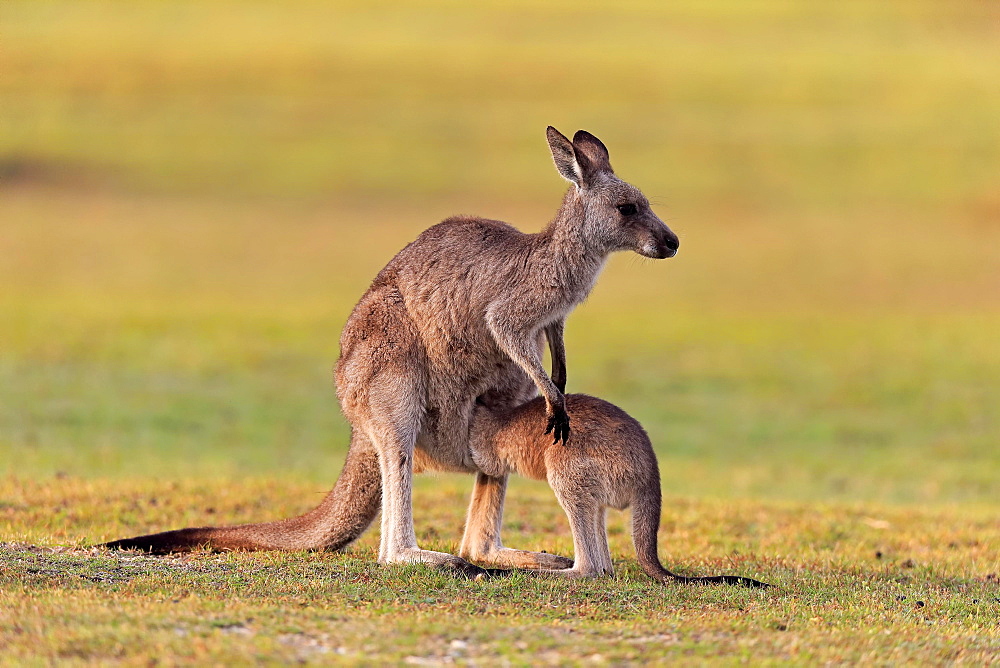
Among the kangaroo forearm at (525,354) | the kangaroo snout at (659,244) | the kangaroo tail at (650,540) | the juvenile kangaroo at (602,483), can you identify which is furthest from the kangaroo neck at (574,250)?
the kangaroo tail at (650,540)

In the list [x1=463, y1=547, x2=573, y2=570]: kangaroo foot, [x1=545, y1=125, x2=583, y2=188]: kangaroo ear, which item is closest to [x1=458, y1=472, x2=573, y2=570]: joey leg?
[x1=463, y1=547, x2=573, y2=570]: kangaroo foot

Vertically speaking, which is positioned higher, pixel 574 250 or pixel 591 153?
pixel 591 153

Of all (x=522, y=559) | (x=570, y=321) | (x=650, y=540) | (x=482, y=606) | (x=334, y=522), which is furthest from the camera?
(x=570, y=321)

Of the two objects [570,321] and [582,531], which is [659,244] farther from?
[570,321]

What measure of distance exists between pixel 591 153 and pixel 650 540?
89.1 inches

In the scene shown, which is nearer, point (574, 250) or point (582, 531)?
A: point (582, 531)

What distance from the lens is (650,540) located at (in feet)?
22.2

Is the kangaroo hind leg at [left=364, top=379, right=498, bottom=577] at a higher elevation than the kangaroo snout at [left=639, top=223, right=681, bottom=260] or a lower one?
lower

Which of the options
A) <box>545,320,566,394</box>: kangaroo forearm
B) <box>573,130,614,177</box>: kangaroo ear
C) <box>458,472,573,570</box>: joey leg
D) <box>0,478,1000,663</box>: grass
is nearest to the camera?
<box>0,478,1000,663</box>: grass

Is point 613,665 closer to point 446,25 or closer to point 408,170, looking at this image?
point 408,170

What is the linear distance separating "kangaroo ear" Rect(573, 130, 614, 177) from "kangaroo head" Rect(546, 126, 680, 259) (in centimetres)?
1

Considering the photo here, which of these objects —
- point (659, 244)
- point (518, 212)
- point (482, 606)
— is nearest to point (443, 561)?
point (482, 606)

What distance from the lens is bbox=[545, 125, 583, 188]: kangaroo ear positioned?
23.2 ft

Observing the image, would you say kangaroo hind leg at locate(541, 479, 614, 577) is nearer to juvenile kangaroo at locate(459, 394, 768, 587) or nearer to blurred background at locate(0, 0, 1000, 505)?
juvenile kangaroo at locate(459, 394, 768, 587)
